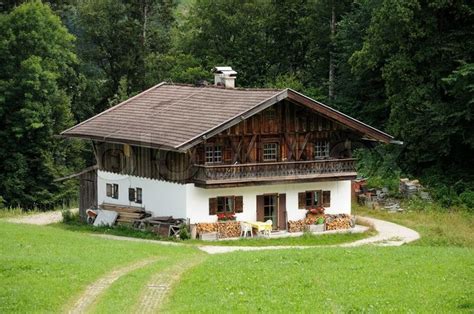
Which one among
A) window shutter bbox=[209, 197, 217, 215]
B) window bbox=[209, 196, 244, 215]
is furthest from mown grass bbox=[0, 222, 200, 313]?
window bbox=[209, 196, 244, 215]

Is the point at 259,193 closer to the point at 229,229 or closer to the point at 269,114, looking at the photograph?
the point at 229,229

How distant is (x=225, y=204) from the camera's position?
47906mm

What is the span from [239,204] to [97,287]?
17.6 meters

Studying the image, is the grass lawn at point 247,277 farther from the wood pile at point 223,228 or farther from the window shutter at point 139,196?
the window shutter at point 139,196

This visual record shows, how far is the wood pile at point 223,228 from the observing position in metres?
46.7

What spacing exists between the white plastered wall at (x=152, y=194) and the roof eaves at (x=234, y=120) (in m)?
2.36

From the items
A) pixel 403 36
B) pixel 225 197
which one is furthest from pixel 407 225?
pixel 403 36

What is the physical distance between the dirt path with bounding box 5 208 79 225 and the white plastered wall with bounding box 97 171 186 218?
2886mm

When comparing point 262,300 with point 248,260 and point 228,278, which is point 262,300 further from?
point 248,260

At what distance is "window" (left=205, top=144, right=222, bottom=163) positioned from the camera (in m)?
47.9

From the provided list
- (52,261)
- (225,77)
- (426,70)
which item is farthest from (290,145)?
(52,261)

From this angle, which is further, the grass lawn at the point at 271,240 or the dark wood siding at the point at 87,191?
the dark wood siding at the point at 87,191

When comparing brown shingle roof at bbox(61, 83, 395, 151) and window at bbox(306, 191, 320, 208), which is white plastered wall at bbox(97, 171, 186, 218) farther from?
window at bbox(306, 191, 320, 208)

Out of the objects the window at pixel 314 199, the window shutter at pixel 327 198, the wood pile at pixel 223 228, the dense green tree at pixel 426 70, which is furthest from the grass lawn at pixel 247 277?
the dense green tree at pixel 426 70
